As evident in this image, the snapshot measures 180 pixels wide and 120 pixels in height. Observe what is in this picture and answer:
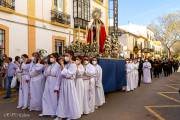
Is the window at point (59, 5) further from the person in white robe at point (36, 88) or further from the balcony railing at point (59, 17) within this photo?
the person in white robe at point (36, 88)

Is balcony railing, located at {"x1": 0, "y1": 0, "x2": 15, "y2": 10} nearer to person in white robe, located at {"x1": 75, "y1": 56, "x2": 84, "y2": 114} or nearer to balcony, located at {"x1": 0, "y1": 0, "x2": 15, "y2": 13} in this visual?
balcony, located at {"x1": 0, "y1": 0, "x2": 15, "y2": 13}

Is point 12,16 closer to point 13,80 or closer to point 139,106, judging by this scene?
point 13,80

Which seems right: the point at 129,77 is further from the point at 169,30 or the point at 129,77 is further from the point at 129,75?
the point at 169,30

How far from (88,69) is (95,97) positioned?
1.53 meters

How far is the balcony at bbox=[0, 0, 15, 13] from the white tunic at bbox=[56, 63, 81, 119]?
9998 mm

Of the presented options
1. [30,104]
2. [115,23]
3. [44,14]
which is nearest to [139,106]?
[30,104]

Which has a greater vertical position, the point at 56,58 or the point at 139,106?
the point at 56,58

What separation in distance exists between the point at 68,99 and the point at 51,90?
86cm

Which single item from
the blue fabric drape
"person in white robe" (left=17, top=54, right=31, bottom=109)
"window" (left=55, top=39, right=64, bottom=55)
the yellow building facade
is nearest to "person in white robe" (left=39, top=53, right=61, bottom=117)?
"person in white robe" (left=17, top=54, right=31, bottom=109)

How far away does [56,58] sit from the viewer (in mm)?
12188

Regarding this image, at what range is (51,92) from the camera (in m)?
12.2

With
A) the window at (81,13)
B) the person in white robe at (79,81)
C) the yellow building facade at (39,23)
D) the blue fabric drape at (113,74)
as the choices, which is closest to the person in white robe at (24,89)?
the person in white robe at (79,81)

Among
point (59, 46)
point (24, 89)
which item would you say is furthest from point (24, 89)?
point (59, 46)

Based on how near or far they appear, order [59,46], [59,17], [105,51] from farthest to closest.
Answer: [59,46]
[59,17]
[105,51]
